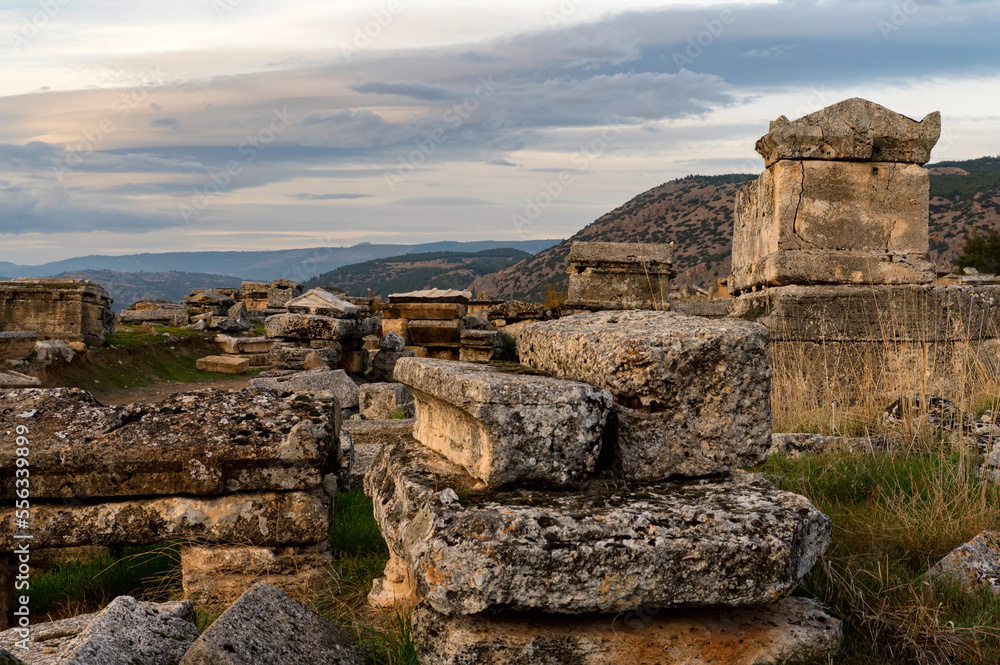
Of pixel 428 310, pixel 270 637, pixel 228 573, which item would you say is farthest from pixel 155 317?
→ pixel 270 637

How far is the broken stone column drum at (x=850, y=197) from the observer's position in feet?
21.6

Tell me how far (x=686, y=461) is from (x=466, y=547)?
0.98 m

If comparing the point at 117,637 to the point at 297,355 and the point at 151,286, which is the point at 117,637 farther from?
the point at 151,286

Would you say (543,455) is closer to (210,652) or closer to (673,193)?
(210,652)

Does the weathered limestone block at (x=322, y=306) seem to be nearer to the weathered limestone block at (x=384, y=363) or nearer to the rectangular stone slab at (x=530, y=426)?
the weathered limestone block at (x=384, y=363)

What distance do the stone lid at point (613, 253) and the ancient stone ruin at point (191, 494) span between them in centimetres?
664

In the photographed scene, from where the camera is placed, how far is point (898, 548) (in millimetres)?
3043

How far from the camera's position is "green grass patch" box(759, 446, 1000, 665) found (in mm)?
2408

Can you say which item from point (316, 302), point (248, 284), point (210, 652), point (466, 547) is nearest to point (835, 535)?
point (466, 547)

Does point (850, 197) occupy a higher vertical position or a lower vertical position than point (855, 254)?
higher

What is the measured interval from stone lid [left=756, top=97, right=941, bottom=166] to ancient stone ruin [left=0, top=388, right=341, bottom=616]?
17.8ft

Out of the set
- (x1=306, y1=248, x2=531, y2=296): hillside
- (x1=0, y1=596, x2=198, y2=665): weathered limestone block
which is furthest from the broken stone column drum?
(x1=306, y1=248, x2=531, y2=296): hillside

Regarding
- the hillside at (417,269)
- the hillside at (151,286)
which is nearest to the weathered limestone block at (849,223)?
the hillside at (417,269)

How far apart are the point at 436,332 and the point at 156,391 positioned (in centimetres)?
469
